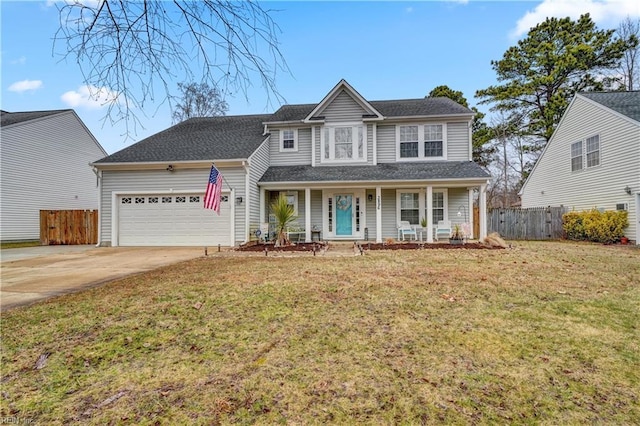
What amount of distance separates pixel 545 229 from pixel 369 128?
10.9 metres

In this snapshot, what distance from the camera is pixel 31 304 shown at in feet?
16.3

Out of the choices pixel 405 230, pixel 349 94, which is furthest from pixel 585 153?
pixel 349 94

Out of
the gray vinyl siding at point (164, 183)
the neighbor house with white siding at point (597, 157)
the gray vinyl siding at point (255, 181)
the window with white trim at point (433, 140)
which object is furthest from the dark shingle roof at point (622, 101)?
the gray vinyl siding at point (164, 183)

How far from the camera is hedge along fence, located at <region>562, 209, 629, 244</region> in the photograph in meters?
13.6

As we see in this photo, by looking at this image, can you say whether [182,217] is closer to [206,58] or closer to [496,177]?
[206,58]

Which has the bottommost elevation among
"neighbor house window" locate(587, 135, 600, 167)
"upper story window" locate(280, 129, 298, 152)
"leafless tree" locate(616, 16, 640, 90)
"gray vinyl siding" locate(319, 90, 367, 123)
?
"neighbor house window" locate(587, 135, 600, 167)

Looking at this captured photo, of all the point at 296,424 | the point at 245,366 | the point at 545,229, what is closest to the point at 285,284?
the point at 245,366

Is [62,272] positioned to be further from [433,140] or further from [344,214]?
[433,140]

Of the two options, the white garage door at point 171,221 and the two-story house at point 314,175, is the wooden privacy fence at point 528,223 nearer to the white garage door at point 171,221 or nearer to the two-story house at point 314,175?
the two-story house at point 314,175

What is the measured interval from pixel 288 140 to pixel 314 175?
2903mm

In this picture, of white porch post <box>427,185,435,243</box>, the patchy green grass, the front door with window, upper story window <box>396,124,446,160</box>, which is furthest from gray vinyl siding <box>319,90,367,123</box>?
the patchy green grass

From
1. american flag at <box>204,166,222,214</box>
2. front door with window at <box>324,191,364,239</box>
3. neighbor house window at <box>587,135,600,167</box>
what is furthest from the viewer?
neighbor house window at <box>587,135,600,167</box>

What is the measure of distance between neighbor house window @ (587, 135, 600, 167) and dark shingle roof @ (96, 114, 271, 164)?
630 inches

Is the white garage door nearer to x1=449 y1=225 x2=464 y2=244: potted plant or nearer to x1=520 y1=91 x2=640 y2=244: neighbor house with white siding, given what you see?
x1=449 y1=225 x2=464 y2=244: potted plant
